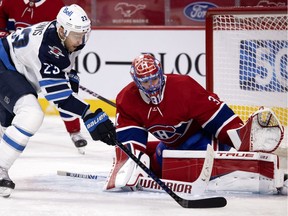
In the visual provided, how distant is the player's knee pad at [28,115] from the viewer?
14.4ft

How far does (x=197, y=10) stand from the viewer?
7172mm

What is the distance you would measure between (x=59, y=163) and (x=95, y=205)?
46.3 inches

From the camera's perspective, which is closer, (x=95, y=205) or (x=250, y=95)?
(x=95, y=205)

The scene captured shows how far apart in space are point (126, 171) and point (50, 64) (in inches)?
22.1

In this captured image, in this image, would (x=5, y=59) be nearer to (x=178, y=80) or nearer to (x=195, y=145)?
(x=178, y=80)

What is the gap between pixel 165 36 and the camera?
6.87m

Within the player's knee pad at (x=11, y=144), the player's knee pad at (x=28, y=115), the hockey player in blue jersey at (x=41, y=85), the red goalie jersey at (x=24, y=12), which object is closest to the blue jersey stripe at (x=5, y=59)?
the hockey player in blue jersey at (x=41, y=85)

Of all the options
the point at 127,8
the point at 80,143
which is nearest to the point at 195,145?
the point at 80,143

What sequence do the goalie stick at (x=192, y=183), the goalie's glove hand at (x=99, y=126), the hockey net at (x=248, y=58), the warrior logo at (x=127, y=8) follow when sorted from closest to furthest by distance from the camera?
the goalie's glove hand at (x=99, y=126) < the goalie stick at (x=192, y=183) < the hockey net at (x=248, y=58) < the warrior logo at (x=127, y=8)

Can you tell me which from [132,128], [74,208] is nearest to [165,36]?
[132,128]

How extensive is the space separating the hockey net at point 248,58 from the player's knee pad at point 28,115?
137cm

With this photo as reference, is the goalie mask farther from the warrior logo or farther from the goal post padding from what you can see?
the warrior logo

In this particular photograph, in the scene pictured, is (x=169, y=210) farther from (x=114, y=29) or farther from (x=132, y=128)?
(x=114, y=29)

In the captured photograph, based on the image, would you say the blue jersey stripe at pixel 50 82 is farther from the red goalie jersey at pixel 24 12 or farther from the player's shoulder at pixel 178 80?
the red goalie jersey at pixel 24 12
